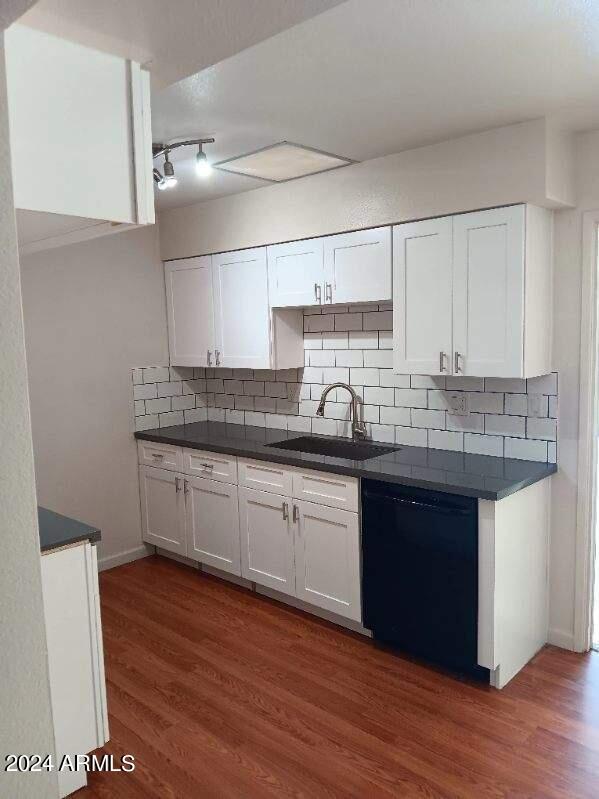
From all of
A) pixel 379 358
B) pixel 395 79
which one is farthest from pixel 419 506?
pixel 395 79

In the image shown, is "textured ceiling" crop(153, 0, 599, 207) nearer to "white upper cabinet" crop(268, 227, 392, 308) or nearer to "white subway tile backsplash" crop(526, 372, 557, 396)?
"white upper cabinet" crop(268, 227, 392, 308)

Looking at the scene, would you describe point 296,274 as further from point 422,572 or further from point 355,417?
point 422,572

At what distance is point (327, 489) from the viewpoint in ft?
10.5

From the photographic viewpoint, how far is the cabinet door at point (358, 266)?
3.18 metres

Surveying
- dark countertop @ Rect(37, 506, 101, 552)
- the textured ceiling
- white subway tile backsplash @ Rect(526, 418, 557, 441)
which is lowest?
dark countertop @ Rect(37, 506, 101, 552)

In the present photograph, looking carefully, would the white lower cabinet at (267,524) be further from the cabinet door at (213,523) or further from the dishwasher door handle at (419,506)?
the dishwasher door handle at (419,506)

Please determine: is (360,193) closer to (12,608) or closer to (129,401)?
(129,401)

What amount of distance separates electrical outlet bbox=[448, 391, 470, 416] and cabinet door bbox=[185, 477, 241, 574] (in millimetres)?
1324

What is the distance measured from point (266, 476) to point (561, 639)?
66.3 inches

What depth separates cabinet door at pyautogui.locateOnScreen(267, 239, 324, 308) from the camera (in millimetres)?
3488

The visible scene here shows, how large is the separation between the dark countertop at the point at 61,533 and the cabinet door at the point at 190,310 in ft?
6.72

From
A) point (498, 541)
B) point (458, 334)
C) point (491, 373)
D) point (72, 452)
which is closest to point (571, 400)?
point (491, 373)

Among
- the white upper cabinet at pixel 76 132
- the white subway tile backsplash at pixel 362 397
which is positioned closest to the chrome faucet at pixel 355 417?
the white subway tile backsplash at pixel 362 397

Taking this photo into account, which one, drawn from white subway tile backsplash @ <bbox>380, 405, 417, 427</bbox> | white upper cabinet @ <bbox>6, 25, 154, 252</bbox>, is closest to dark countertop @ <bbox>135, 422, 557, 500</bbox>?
white subway tile backsplash @ <bbox>380, 405, 417, 427</bbox>
